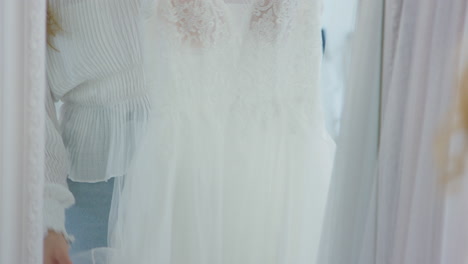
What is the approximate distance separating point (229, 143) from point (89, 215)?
9.0 inches

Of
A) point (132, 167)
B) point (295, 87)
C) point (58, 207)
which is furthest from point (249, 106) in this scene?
point (58, 207)

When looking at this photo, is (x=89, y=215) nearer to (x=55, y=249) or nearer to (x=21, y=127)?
(x=55, y=249)

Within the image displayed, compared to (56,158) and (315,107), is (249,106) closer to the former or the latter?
(315,107)

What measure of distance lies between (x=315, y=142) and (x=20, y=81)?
1.43ft

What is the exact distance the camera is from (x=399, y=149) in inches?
31.0

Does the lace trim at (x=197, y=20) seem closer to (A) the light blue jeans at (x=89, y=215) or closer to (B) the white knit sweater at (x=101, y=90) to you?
(B) the white knit sweater at (x=101, y=90)

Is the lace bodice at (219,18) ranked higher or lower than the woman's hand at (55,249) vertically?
higher

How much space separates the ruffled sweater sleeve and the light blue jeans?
0.01 metres

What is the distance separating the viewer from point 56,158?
2.72 feet

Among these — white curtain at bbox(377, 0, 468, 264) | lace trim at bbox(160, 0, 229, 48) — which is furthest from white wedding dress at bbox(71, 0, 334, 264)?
white curtain at bbox(377, 0, 468, 264)

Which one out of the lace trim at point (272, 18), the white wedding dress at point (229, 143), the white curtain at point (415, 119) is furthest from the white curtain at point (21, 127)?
the white curtain at point (415, 119)

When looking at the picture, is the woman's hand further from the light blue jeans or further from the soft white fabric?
the soft white fabric

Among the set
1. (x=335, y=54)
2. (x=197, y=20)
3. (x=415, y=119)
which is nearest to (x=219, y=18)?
(x=197, y=20)

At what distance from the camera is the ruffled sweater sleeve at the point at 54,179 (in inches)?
31.5
